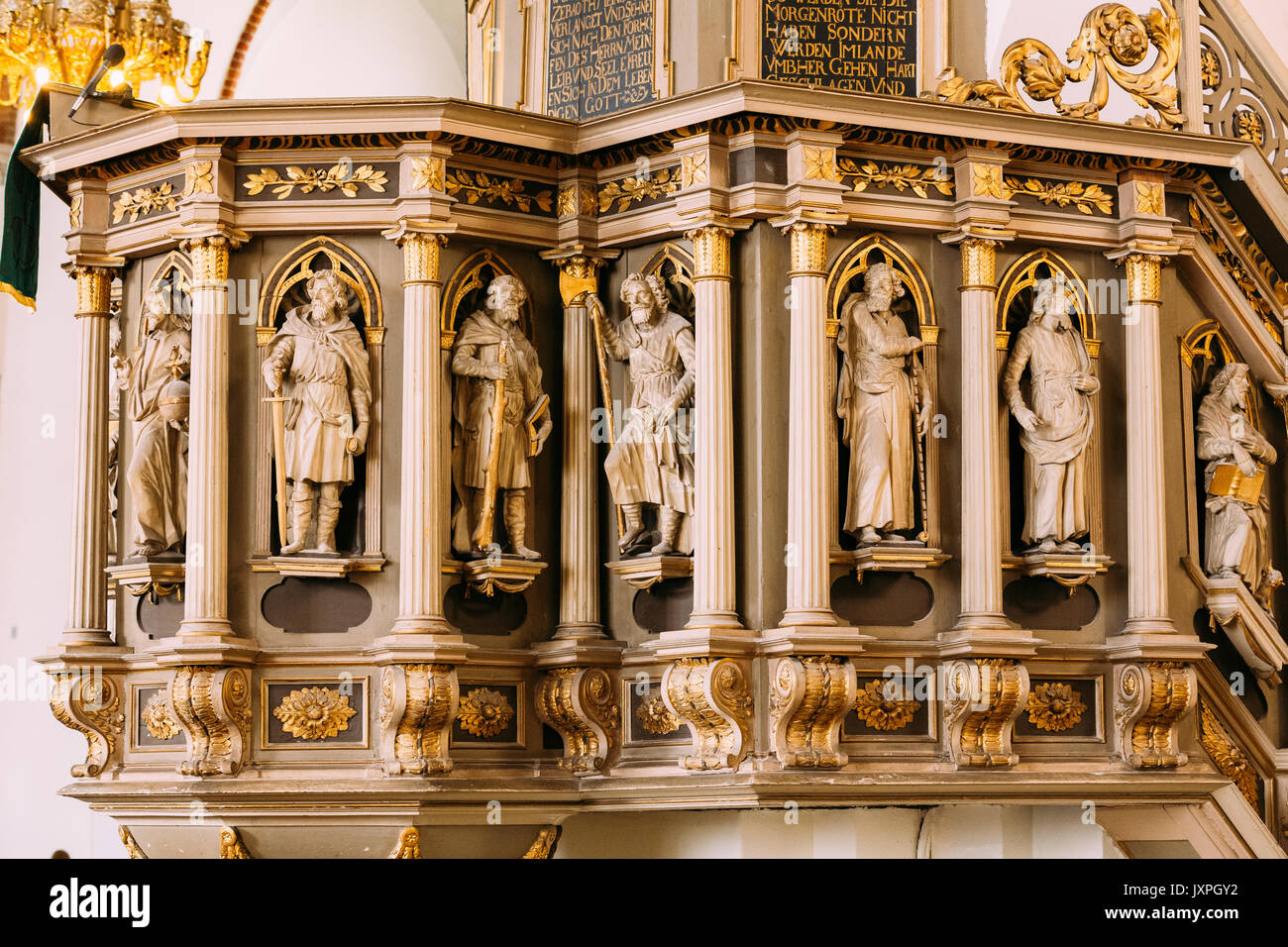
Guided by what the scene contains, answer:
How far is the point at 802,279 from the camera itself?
13203 mm

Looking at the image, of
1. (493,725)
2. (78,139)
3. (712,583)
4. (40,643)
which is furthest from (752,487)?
(40,643)

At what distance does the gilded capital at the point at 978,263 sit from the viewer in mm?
13609

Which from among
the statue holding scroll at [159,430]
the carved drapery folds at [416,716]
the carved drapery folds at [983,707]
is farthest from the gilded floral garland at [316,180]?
the carved drapery folds at [983,707]

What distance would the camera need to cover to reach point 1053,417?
13672 millimetres

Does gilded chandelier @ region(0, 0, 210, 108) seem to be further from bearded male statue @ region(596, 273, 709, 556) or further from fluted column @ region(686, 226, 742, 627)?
fluted column @ region(686, 226, 742, 627)

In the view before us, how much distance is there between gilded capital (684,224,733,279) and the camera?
1327cm

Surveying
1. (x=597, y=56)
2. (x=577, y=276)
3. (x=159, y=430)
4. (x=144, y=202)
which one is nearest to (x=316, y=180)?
(x=144, y=202)

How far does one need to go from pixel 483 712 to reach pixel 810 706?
2.09 metres

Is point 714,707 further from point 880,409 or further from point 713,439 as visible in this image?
point 880,409

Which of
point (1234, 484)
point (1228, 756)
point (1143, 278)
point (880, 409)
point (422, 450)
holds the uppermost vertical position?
point (1143, 278)

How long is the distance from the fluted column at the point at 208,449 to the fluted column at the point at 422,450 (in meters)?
1.12

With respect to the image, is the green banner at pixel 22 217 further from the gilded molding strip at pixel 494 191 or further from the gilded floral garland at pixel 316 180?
the gilded molding strip at pixel 494 191

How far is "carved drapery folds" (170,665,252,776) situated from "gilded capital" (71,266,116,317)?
267 cm

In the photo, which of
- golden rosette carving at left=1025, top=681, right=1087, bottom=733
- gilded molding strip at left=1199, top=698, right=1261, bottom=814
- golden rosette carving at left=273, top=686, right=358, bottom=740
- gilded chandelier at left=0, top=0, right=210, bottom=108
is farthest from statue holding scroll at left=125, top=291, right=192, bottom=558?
gilded molding strip at left=1199, top=698, right=1261, bottom=814
